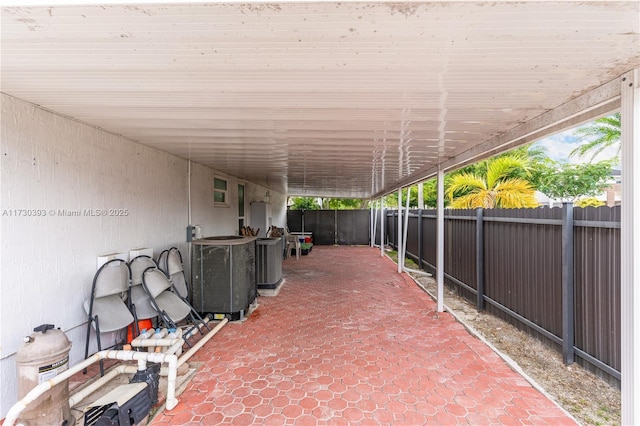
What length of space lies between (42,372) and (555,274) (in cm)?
483

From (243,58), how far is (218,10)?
43 cm

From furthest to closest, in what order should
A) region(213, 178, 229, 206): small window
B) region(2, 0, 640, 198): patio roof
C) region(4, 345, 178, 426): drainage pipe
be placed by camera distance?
1. region(213, 178, 229, 206): small window
2. region(4, 345, 178, 426): drainage pipe
3. region(2, 0, 640, 198): patio roof

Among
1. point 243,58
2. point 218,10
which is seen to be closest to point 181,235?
point 243,58

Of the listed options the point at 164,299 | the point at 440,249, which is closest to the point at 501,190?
the point at 440,249

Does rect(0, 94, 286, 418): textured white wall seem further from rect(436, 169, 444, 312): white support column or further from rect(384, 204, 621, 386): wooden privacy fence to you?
rect(384, 204, 621, 386): wooden privacy fence

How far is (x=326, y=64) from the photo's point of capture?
1826 mm

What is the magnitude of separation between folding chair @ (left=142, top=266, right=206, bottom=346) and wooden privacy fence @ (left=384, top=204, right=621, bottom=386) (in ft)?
13.8

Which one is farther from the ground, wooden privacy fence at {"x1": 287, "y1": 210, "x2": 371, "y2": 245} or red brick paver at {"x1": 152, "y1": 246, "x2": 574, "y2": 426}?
wooden privacy fence at {"x1": 287, "y1": 210, "x2": 371, "y2": 245}

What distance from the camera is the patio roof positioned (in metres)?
1.35

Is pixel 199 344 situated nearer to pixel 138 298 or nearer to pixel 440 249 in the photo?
pixel 138 298

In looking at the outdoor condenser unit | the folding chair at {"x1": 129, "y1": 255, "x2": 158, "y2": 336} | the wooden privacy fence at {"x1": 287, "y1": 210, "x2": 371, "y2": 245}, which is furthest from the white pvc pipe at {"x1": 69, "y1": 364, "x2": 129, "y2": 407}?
the wooden privacy fence at {"x1": 287, "y1": 210, "x2": 371, "y2": 245}

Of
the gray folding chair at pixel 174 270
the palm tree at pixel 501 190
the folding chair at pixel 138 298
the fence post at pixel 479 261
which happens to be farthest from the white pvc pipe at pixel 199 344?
the palm tree at pixel 501 190

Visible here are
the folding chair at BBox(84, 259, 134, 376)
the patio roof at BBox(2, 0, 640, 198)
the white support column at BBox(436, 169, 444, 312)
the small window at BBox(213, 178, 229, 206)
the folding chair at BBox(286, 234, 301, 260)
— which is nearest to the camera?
the patio roof at BBox(2, 0, 640, 198)

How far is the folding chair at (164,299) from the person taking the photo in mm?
3621
